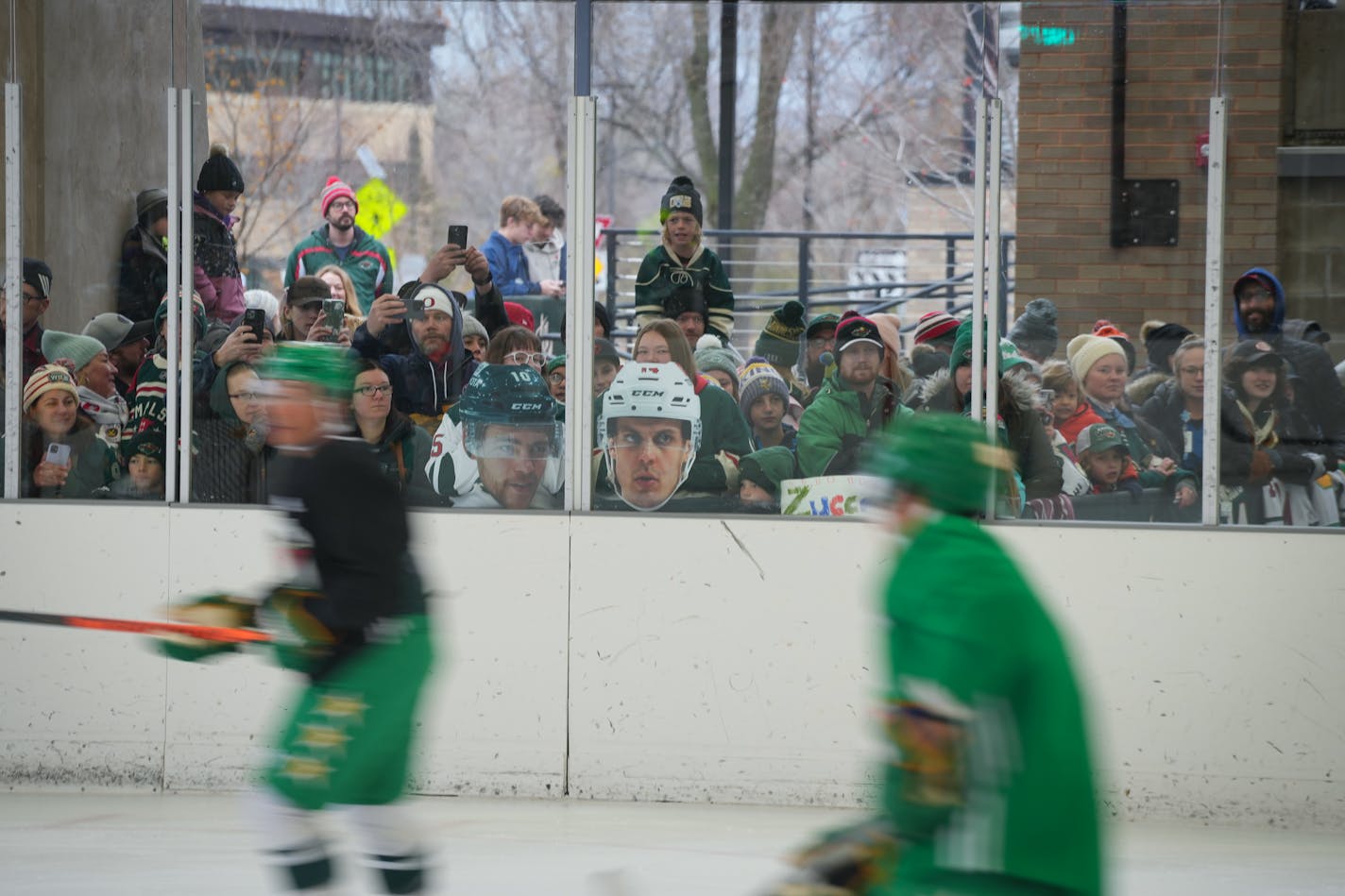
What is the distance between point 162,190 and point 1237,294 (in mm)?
4328

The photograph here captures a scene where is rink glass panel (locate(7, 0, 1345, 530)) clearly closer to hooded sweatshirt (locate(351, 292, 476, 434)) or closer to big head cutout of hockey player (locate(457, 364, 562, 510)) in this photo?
big head cutout of hockey player (locate(457, 364, 562, 510))

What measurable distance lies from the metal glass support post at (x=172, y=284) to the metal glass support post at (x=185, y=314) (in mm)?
16

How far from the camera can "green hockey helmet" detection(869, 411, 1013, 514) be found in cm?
294

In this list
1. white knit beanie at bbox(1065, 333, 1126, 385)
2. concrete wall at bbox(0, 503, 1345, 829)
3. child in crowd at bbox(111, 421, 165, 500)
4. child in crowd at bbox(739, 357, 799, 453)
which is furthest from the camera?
child in crowd at bbox(111, 421, 165, 500)

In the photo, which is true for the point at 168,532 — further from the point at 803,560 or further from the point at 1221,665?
the point at 1221,665

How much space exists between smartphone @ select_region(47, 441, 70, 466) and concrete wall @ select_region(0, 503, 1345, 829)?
24cm

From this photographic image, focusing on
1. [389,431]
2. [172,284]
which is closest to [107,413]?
[172,284]

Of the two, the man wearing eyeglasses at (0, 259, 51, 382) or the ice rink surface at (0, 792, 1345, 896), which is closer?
the ice rink surface at (0, 792, 1345, 896)

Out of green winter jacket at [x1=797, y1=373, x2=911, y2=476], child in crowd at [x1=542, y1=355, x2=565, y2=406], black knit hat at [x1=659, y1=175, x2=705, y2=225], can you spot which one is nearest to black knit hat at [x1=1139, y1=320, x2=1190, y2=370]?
green winter jacket at [x1=797, y1=373, x2=911, y2=476]

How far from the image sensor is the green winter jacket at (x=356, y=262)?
22.1 feet

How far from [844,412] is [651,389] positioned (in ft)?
2.56

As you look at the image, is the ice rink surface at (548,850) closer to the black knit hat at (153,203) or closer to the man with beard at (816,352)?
the man with beard at (816,352)

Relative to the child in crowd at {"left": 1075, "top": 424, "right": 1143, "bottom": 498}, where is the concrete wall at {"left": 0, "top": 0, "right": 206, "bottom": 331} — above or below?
above

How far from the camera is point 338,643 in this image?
3957mm
